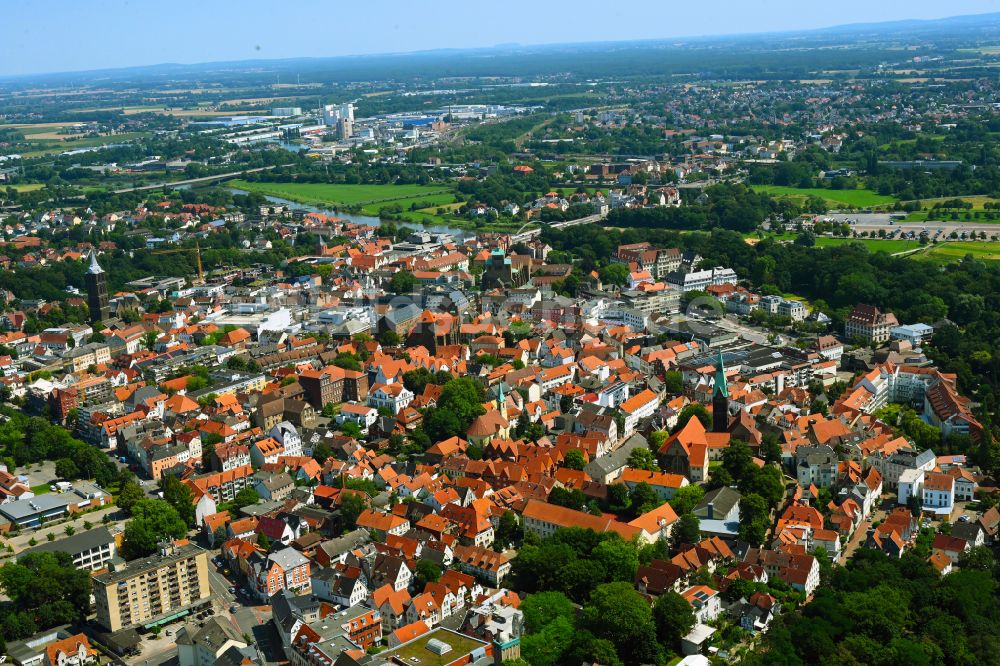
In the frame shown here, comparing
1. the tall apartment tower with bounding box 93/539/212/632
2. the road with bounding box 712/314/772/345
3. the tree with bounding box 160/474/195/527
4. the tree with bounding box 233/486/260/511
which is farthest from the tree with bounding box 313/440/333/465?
the road with bounding box 712/314/772/345

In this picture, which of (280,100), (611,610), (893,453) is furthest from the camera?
(280,100)

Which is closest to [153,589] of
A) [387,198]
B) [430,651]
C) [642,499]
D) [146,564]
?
[146,564]

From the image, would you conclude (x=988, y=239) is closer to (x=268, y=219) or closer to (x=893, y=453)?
(x=893, y=453)

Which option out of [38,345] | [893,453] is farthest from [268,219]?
[893,453]

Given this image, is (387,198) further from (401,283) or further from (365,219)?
(401,283)

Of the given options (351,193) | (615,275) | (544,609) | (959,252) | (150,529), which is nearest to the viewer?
(544,609)

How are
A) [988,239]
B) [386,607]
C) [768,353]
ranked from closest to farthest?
[386,607] → [768,353] → [988,239]

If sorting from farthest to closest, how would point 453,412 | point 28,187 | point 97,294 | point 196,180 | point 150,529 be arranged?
point 196,180, point 28,187, point 97,294, point 453,412, point 150,529
